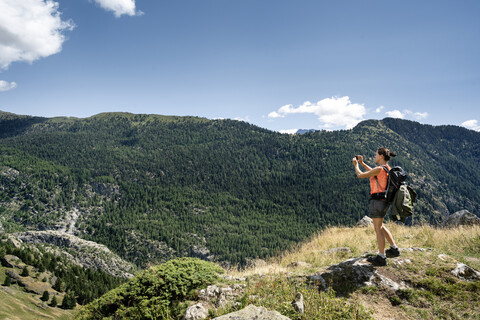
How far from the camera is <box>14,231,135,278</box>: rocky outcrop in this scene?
530 feet

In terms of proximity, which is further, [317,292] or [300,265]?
[300,265]

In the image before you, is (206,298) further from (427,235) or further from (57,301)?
(57,301)

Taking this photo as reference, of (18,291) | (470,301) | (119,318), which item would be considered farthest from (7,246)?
(470,301)

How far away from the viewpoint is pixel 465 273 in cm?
668

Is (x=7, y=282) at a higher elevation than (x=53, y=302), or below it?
higher

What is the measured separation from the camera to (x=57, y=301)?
89.2m

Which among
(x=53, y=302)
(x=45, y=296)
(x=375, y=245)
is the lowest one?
(x=53, y=302)

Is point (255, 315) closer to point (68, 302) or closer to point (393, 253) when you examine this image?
point (393, 253)

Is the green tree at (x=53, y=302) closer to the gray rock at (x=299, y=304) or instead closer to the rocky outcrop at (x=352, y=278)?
the rocky outcrop at (x=352, y=278)

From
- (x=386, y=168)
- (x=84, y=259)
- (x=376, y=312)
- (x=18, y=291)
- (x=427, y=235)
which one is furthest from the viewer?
(x=84, y=259)

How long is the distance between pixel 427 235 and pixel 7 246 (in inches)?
5858

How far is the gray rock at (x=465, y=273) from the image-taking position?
6.55 metres

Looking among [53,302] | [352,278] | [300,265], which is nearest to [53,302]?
[53,302]

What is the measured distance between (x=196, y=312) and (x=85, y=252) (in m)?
205
